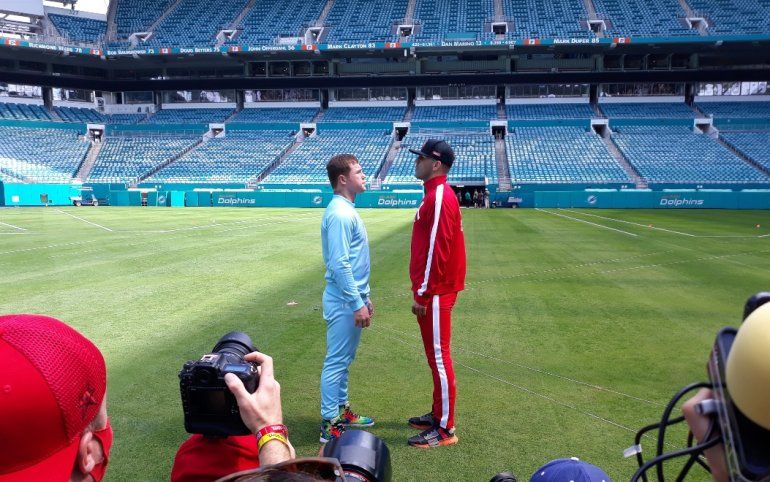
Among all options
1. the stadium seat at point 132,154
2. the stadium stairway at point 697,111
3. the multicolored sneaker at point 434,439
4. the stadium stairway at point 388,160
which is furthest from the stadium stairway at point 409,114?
the multicolored sneaker at point 434,439

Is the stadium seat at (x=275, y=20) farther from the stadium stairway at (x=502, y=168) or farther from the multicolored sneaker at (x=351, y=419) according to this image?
the multicolored sneaker at (x=351, y=419)

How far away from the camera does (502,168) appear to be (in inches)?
1703

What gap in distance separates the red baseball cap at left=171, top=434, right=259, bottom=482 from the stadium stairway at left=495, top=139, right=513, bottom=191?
38327mm

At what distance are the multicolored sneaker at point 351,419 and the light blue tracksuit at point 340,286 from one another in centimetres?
29

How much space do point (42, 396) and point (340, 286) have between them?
113 inches

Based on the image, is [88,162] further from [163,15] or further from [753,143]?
[753,143]

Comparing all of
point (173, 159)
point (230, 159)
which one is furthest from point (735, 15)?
point (173, 159)

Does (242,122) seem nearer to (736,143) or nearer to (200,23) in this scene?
(200,23)

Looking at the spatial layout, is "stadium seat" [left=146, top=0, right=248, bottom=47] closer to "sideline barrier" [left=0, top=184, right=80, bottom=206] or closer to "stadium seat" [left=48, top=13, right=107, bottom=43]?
"stadium seat" [left=48, top=13, right=107, bottom=43]

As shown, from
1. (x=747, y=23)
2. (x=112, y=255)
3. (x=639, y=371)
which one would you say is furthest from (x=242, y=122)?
(x=639, y=371)

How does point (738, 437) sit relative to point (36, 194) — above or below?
above

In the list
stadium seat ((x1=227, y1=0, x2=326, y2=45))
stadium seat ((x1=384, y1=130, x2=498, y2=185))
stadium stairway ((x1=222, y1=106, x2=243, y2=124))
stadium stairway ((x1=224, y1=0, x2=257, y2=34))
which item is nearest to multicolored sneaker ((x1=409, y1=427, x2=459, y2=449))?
stadium seat ((x1=384, y1=130, x2=498, y2=185))

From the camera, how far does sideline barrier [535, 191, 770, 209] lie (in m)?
32.2

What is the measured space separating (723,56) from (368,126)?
32.7 m
